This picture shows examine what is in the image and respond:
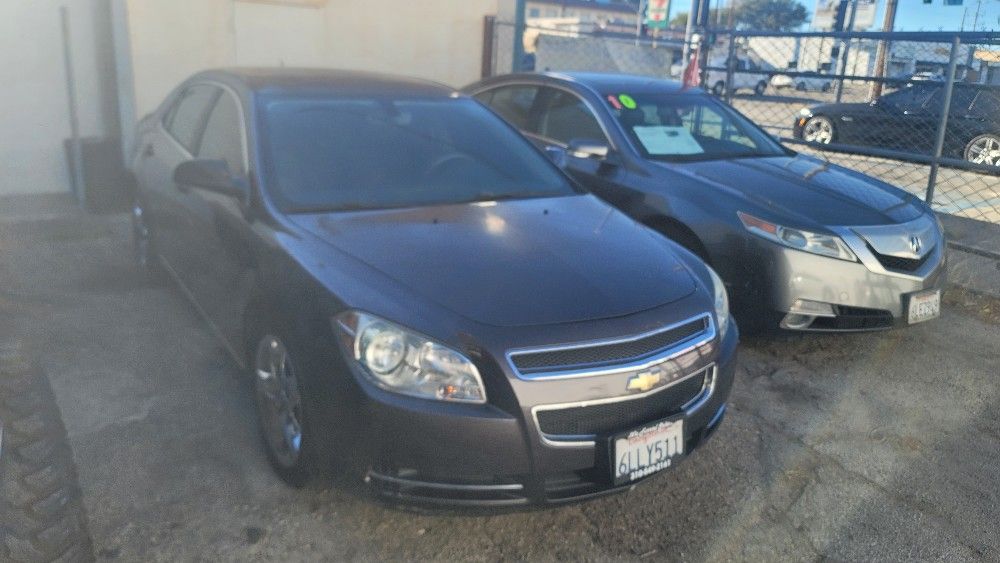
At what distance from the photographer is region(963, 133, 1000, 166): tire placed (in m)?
9.25

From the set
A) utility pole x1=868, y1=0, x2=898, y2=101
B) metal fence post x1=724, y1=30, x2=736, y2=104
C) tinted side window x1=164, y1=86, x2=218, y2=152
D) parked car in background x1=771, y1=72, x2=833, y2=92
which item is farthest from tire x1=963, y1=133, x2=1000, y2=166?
tinted side window x1=164, y1=86, x2=218, y2=152

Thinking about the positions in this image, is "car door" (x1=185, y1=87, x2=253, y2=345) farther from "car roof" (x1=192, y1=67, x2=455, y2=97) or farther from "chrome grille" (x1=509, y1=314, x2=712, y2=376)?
"chrome grille" (x1=509, y1=314, x2=712, y2=376)

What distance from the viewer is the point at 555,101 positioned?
5.76 meters

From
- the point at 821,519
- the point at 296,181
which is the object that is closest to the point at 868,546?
the point at 821,519

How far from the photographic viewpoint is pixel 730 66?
27.6 ft

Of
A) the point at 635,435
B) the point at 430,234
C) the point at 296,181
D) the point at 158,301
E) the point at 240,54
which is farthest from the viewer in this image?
the point at 240,54

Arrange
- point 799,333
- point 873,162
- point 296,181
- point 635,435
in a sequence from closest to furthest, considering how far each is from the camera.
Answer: point 635,435
point 296,181
point 799,333
point 873,162

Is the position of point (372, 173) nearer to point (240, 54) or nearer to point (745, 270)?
point (745, 270)

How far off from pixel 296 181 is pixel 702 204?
7.73 ft

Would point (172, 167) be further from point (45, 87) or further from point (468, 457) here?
point (45, 87)

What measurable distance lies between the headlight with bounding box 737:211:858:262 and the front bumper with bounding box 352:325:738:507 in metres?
2.19

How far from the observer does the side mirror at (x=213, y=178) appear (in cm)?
339

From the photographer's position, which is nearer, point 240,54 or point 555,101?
point 555,101

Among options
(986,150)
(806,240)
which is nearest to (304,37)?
(806,240)
